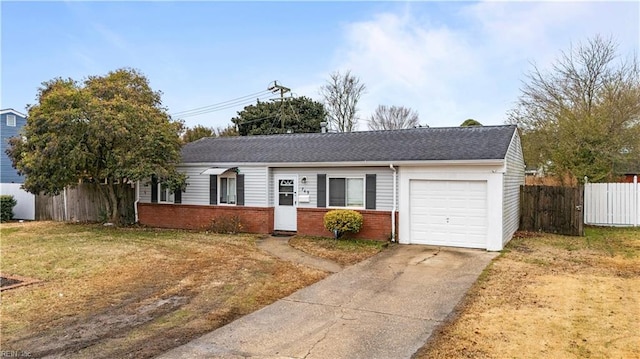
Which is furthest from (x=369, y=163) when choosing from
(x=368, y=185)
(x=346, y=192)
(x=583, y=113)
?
(x=583, y=113)

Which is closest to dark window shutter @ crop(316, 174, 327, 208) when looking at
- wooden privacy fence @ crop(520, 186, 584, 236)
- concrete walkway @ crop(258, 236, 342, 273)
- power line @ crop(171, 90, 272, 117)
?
concrete walkway @ crop(258, 236, 342, 273)

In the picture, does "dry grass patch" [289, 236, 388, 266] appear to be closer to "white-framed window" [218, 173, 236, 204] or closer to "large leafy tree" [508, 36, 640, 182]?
"white-framed window" [218, 173, 236, 204]

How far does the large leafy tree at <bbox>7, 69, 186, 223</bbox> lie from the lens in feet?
45.8

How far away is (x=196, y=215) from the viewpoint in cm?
1594

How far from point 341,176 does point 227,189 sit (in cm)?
462

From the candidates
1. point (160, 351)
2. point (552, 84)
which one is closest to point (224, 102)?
point (552, 84)

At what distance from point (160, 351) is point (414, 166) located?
9178mm

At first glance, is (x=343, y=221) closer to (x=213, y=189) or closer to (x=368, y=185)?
(x=368, y=185)

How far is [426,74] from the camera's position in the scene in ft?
67.5

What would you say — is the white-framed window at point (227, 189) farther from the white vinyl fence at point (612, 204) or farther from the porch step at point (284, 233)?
the white vinyl fence at point (612, 204)

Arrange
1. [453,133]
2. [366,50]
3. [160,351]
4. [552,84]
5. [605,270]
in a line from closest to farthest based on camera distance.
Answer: [160,351]
[605,270]
[453,133]
[366,50]
[552,84]

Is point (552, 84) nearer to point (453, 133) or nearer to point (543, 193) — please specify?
point (543, 193)

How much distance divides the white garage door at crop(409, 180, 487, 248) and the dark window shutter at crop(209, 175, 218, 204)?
7323 mm

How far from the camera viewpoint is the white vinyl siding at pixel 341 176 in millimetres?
12992
